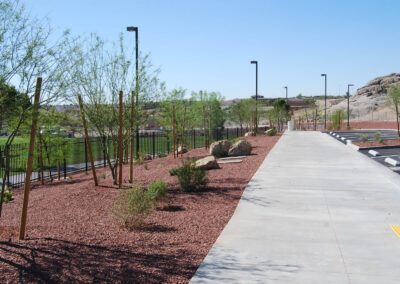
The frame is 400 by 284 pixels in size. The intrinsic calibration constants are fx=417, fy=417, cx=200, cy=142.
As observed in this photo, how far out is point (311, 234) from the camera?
6605mm

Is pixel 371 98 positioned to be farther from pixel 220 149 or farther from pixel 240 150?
pixel 220 149

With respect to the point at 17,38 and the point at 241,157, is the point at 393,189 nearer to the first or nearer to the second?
the point at 241,157

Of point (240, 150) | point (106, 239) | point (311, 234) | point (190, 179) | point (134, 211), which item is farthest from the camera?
point (240, 150)

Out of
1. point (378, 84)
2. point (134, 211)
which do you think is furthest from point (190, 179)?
point (378, 84)

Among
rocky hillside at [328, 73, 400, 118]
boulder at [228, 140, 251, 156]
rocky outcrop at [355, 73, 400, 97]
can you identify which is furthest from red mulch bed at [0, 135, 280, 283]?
rocky outcrop at [355, 73, 400, 97]

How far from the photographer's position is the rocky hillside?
4214 inches

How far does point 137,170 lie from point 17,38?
9.26 m

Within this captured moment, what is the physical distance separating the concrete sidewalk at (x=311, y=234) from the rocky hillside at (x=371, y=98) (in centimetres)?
9099

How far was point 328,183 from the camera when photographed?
1121 centimetres

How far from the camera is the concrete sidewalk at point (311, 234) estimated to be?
198 inches

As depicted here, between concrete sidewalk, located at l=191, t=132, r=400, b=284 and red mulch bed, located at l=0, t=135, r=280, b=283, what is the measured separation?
0.37m

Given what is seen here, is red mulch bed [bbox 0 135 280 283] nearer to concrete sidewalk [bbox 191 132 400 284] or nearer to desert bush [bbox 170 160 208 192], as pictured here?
desert bush [bbox 170 160 208 192]

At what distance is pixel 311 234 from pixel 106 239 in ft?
10.5

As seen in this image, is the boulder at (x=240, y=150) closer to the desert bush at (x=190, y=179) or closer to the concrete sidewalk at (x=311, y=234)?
the concrete sidewalk at (x=311, y=234)
